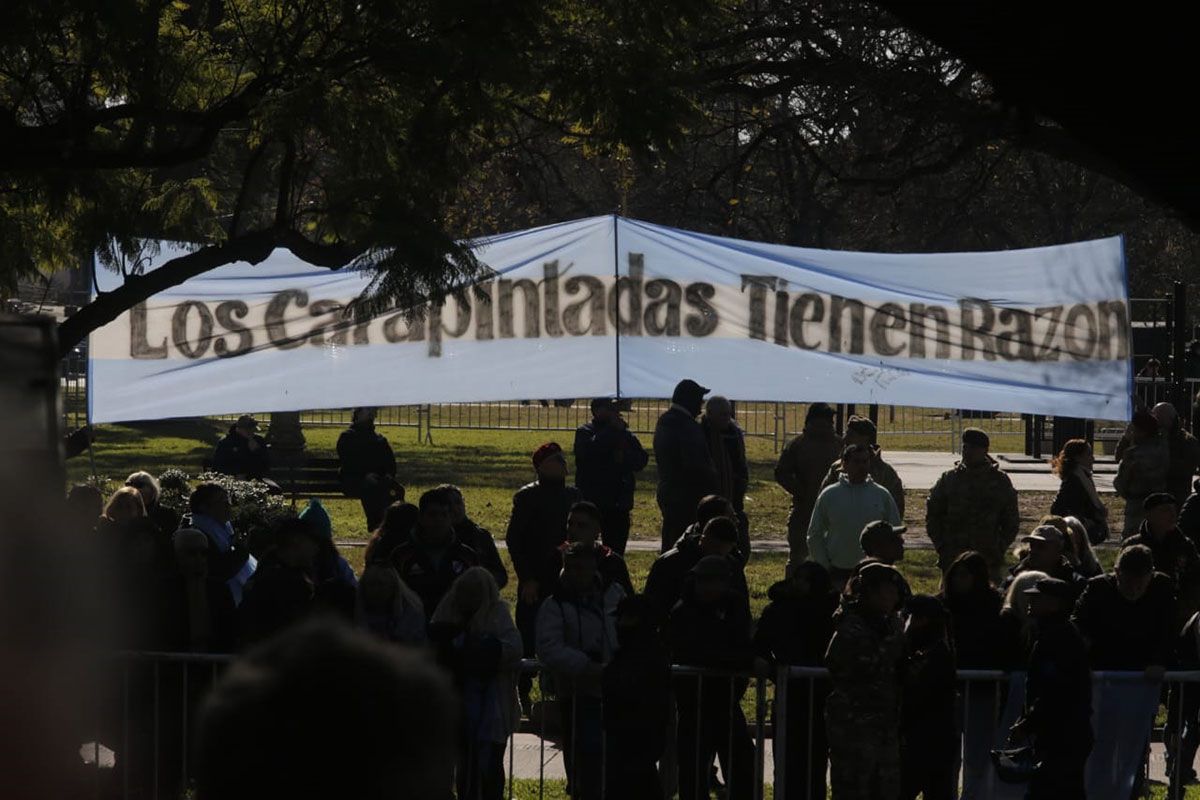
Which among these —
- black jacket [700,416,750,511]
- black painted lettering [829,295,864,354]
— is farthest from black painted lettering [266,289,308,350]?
black painted lettering [829,295,864,354]

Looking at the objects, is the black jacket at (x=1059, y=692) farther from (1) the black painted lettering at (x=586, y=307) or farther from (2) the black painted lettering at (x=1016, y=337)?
(2) the black painted lettering at (x=1016, y=337)

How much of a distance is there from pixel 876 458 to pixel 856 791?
5.24 metres

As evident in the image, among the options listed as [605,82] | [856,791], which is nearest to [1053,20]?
[856,791]

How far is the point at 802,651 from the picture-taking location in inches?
Answer: 323

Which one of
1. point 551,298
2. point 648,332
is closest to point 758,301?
point 648,332

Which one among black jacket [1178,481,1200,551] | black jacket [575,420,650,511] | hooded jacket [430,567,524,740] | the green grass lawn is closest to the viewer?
hooded jacket [430,567,524,740]

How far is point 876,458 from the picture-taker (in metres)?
12.6

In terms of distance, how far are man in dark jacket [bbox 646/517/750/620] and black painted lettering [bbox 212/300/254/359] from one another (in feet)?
13.1

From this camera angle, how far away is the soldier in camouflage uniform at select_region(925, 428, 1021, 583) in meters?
11.6

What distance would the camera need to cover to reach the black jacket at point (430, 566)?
8.94 metres

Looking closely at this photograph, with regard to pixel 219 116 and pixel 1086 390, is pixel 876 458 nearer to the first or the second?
pixel 1086 390

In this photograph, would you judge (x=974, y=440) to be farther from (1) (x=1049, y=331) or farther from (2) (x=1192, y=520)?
(1) (x=1049, y=331)

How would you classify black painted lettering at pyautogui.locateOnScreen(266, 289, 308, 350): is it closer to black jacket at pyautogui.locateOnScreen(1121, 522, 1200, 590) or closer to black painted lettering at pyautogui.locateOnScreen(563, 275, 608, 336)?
black painted lettering at pyautogui.locateOnScreen(563, 275, 608, 336)

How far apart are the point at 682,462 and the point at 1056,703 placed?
515cm
